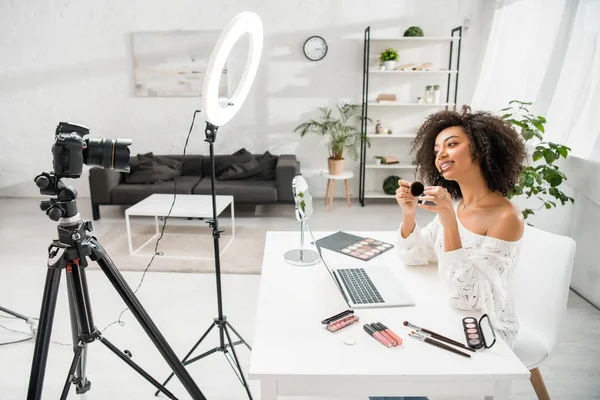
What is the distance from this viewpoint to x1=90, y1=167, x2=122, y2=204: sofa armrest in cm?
400

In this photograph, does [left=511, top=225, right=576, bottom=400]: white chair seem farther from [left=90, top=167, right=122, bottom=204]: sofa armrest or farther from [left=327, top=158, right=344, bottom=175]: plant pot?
[left=90, top=167, right=122, bottom=204]: sofa armrest

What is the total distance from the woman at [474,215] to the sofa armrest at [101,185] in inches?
131

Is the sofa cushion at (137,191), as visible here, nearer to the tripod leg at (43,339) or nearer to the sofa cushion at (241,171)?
the sofa cushion at (241,171)

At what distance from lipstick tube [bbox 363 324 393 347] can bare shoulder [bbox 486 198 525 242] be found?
468mm

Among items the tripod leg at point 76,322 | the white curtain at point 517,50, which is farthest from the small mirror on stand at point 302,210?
the white curtain at point 517,50

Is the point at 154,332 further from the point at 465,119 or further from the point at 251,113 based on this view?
the point at 251,113

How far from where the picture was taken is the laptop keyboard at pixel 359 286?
1.23 m

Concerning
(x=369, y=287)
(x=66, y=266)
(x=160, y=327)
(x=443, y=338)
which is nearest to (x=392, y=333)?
(x=443, y=338)

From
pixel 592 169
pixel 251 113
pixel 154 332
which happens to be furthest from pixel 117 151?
pixel 251 113

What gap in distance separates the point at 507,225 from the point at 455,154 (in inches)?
10.0

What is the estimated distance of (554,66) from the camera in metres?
2.77

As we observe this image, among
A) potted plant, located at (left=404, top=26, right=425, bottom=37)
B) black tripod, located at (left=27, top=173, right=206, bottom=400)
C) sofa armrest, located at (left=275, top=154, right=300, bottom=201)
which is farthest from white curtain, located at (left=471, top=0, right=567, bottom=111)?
black tripod, located at (left=27, top=173, right=206, bottom=400)

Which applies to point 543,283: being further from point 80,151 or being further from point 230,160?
point 230,160

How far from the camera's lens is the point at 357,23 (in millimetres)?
4555
